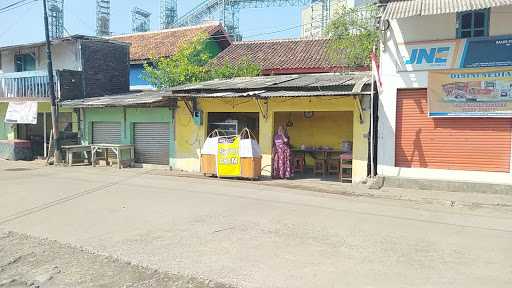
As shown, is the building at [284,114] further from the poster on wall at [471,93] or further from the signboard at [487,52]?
the signboard at [487,52]

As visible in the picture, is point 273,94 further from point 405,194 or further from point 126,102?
point 126,102

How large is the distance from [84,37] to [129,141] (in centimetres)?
585

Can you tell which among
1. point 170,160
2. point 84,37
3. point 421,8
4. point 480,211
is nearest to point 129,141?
point 170,160

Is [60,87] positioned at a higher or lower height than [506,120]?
higher

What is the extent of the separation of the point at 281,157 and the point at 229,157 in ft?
5.33

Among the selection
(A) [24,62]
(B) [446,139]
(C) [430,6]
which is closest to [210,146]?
(B) [446,139]

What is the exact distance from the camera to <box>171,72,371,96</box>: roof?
1348cm

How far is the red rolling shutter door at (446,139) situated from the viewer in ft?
39.1

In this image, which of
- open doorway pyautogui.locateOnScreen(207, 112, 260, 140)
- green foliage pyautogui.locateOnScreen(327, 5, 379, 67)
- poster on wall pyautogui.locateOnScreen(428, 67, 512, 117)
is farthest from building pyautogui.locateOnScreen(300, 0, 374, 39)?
poster on wall pyautogui.locateOnScreen(428, 67, 512, 117)

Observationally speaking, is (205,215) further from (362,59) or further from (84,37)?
(84,37)

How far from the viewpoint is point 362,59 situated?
61.2ft

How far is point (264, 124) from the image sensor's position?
1529 centimetres

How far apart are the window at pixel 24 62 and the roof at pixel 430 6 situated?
19.1 meters

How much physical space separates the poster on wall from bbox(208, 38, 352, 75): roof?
8.85 metres
